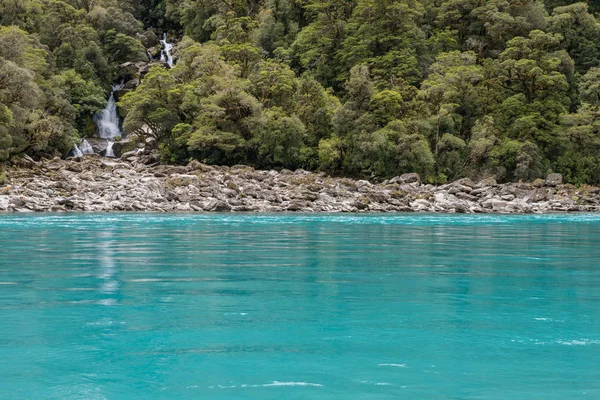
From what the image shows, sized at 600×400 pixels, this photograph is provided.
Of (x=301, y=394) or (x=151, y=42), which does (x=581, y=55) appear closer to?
(x=151, y=42)

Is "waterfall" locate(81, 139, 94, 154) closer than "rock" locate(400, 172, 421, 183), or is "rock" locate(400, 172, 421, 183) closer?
"rock" locate(400, 172, 421, 183)

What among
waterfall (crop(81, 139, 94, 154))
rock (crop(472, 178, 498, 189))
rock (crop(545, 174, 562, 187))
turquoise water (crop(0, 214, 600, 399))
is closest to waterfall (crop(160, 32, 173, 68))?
waterfall (crop(81, 139, 94, 154))

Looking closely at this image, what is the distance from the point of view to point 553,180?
41.4 metres

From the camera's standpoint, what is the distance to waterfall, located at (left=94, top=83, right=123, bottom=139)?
185 ft

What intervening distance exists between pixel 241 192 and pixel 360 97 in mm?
17211

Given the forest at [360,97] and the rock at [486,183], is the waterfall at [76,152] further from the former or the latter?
the rock at [486,183]

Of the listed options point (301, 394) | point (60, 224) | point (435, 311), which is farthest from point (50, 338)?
point (60, 224)

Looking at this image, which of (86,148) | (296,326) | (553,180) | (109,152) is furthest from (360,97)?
(296,326)

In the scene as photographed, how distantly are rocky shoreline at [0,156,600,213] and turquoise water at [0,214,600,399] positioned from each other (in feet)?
61.0

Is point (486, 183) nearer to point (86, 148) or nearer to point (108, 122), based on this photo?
point (86, 148)

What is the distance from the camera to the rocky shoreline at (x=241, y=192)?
2955cm

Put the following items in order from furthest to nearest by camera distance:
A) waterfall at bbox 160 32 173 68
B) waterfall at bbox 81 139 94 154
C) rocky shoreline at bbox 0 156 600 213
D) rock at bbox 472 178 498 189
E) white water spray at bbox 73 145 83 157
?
1. waterfall at bbox 160 32 173 68
2. waterfall at bbox 81 139 94 154
3. white water spray at bbox 73 145 83 157
4. rock at bbox 472 178 498 189
5. rocky shoreline at bbox 0 156 600 213

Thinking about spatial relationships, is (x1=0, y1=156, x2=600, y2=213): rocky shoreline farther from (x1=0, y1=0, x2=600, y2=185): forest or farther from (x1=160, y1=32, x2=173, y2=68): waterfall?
(x1=160, y1=32, x2=173, y2=68): waterfall

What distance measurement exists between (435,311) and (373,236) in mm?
10275
